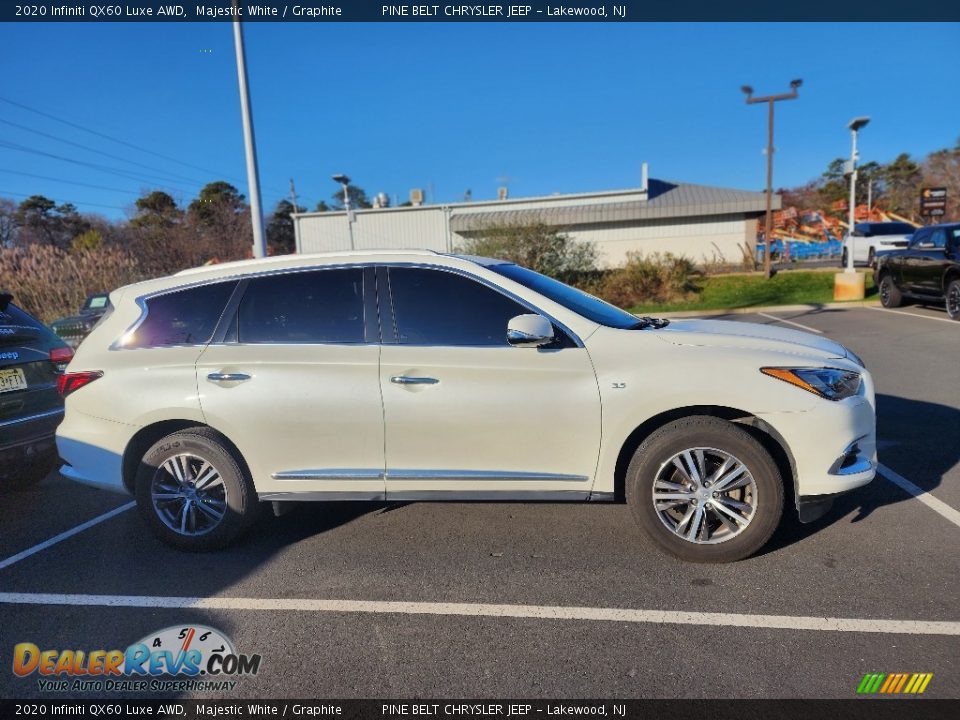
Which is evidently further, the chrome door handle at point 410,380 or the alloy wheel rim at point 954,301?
the alloy wheel rim at point 954,301

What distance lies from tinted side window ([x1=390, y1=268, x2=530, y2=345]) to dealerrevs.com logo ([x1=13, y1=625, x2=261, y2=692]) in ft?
6.11

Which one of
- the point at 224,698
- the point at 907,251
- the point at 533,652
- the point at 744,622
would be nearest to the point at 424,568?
the point at 533,652

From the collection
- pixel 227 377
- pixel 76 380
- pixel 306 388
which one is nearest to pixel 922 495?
pixel 306 388

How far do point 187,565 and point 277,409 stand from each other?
Result: 45.1 inches

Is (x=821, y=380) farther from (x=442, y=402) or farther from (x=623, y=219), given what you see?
(x=623, y=219)

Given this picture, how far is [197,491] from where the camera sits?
3.86m

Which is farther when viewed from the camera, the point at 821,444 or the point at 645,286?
the point at 645,286

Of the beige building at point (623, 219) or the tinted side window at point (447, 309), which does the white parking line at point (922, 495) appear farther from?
the beige building at point (623, 219)

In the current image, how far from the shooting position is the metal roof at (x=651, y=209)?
27.0 metres

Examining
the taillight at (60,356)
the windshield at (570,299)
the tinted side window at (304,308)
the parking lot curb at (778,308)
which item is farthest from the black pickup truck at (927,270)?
the taillight at (60,356)

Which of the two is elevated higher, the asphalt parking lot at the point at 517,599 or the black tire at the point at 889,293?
the black tire at the point at 889,293

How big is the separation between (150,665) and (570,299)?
299 cm

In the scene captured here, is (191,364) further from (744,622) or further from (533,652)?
(744,622)

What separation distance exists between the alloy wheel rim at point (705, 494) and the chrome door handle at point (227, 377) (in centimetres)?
252
